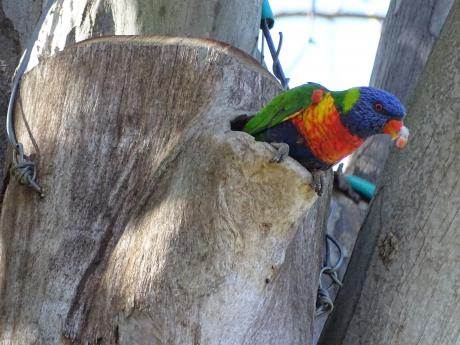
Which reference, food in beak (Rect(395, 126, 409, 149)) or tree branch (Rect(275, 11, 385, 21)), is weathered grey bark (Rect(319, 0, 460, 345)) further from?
tree branch (Rect(275, 11, 385, 21))

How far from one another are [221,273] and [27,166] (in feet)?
1.96

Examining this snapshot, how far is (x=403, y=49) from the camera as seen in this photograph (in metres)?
3.15

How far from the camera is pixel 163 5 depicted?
242 centimetres

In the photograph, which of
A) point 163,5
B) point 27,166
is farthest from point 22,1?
point 27,166

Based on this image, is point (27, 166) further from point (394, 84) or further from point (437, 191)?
point (394, 84)

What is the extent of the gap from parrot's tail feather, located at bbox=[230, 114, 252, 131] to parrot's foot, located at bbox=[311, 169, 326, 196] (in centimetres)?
23

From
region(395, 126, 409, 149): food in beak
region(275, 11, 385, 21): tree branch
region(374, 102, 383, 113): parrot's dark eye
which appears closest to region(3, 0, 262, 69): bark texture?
region(374, 102, 383, 113): parrot's dark eye

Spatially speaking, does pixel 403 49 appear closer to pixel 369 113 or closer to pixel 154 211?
pixel 369 113

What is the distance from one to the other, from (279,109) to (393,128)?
30cm

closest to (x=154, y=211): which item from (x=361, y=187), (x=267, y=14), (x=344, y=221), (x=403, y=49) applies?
(x=267, y=14)

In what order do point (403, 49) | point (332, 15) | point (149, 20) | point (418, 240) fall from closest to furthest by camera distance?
point (418, 240) → point (149, 20) → point (403, 49) → point (332, 15)

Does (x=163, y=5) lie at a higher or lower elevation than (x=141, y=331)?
higher

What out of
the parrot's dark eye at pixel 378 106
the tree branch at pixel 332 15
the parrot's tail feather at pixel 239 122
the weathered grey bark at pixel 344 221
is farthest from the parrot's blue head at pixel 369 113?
the tree branch at pixel 332 15

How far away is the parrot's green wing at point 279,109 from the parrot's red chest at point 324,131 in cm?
3
